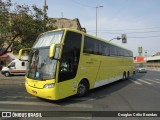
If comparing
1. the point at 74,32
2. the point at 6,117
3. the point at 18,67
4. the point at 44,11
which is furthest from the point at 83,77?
the point at 18,67

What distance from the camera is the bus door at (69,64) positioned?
8.62 metres

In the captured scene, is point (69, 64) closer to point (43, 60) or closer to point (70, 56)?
point (70, 56)

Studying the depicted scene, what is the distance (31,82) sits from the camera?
9047mm

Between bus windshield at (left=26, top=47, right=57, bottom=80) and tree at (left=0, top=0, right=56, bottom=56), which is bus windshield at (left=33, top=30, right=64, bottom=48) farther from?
tree at (left=0, top=0, right=56, bottom=56)

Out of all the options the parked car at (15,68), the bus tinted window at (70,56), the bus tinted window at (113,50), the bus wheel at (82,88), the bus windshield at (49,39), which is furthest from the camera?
the parked car at (15,68)

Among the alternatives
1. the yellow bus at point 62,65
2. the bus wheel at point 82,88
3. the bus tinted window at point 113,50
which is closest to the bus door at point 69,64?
the yellow bus at point 62,65

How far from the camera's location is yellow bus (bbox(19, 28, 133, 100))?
838cm

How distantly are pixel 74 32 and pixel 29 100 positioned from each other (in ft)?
12.2

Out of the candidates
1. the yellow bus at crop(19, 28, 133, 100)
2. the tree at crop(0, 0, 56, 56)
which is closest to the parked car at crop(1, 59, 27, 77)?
the tree at crop(0, 0, 56, 56)

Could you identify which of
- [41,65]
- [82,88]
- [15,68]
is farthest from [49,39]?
[15,68]

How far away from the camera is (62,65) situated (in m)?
8.65

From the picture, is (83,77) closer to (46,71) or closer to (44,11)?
(46,71)

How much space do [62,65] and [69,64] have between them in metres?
0.55

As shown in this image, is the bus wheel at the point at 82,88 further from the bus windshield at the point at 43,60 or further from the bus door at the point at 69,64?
the bus windshield at the point at 43,60
